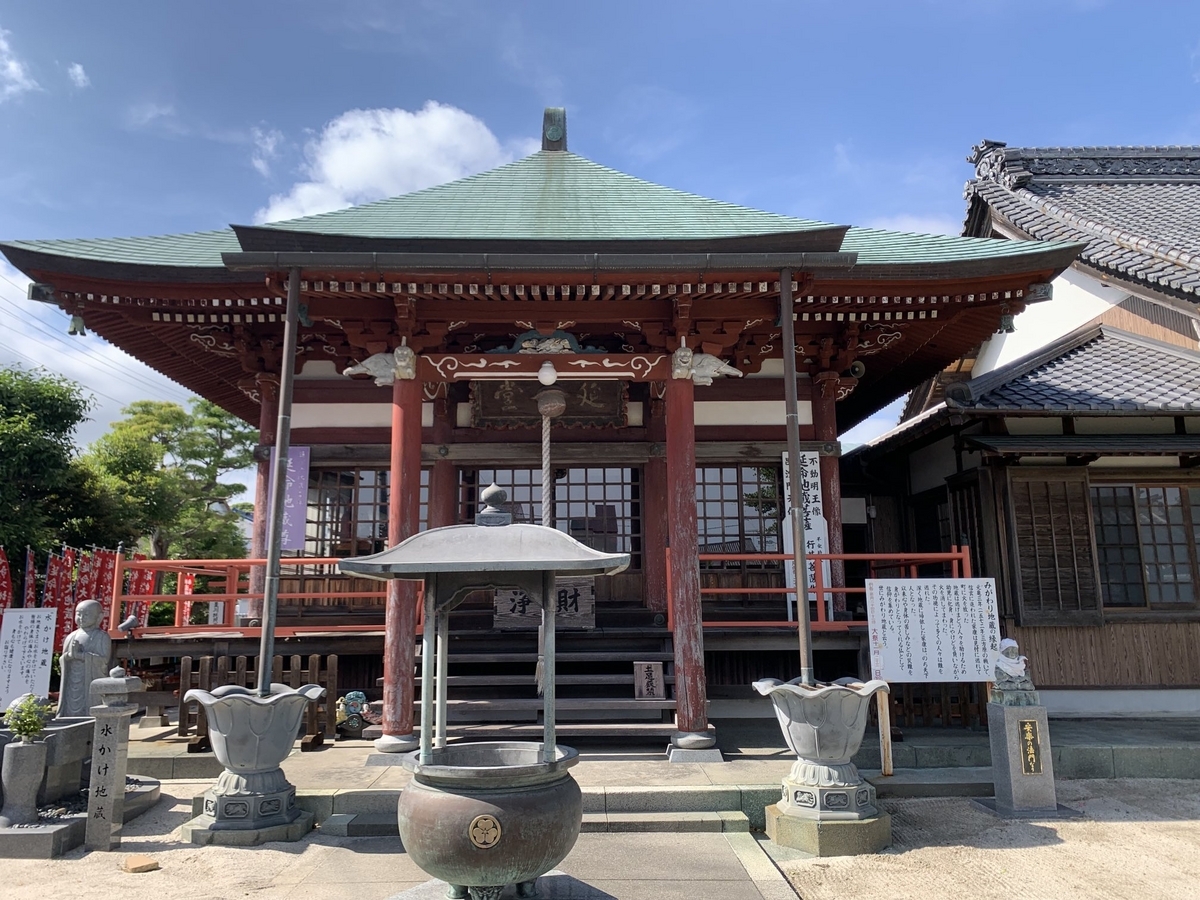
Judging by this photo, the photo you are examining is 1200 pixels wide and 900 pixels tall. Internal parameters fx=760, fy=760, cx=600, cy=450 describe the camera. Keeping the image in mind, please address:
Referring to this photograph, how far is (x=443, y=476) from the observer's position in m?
10.1

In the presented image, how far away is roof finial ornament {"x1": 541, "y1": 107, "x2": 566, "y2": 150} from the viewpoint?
460 inches

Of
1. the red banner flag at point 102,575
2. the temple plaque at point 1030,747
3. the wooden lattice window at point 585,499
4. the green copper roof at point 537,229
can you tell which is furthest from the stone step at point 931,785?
the red banner flag at point 102,575

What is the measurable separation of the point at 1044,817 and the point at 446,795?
205 inches

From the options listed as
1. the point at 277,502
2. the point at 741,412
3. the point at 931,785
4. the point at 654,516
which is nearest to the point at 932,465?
the point at 741,412

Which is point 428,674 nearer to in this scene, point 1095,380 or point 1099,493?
point 1099,493

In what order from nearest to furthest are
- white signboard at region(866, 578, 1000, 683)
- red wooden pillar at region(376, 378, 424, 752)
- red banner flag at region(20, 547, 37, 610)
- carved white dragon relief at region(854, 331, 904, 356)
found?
1. red wooden pillar at region(376, 378, 424, 752)
2. white signboard at region(866, 578, 1000, 683)
3. carved white dragon relief at region(854, 331, 904, 356)
4. red banner flag at region(20, 547, 37, 610)

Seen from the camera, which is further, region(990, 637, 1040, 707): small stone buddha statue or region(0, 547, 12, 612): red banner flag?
region(0, 547, 12, 612): red banner flag

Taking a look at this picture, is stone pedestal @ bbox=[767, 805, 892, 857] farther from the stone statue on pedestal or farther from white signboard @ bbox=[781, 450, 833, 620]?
the stone statue on pedestal

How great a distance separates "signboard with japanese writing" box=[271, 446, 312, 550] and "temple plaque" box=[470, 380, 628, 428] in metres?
2.29

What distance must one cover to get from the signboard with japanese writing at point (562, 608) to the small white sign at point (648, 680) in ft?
5.21

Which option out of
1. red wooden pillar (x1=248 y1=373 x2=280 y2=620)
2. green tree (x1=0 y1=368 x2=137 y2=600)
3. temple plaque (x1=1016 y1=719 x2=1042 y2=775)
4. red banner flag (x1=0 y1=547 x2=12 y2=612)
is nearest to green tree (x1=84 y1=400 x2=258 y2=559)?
green tree (x1=0 y1=368 x2=137 y2=600)

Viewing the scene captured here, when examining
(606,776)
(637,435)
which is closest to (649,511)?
(637,435)

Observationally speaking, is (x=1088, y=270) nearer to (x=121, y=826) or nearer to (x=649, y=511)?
(x=649, y=511)

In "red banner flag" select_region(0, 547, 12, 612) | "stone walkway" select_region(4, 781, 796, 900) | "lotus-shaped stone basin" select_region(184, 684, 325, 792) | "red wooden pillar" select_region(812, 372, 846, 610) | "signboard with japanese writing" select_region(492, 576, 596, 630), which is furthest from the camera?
"red banner flag" select_region(0, 547, 12, 612)
